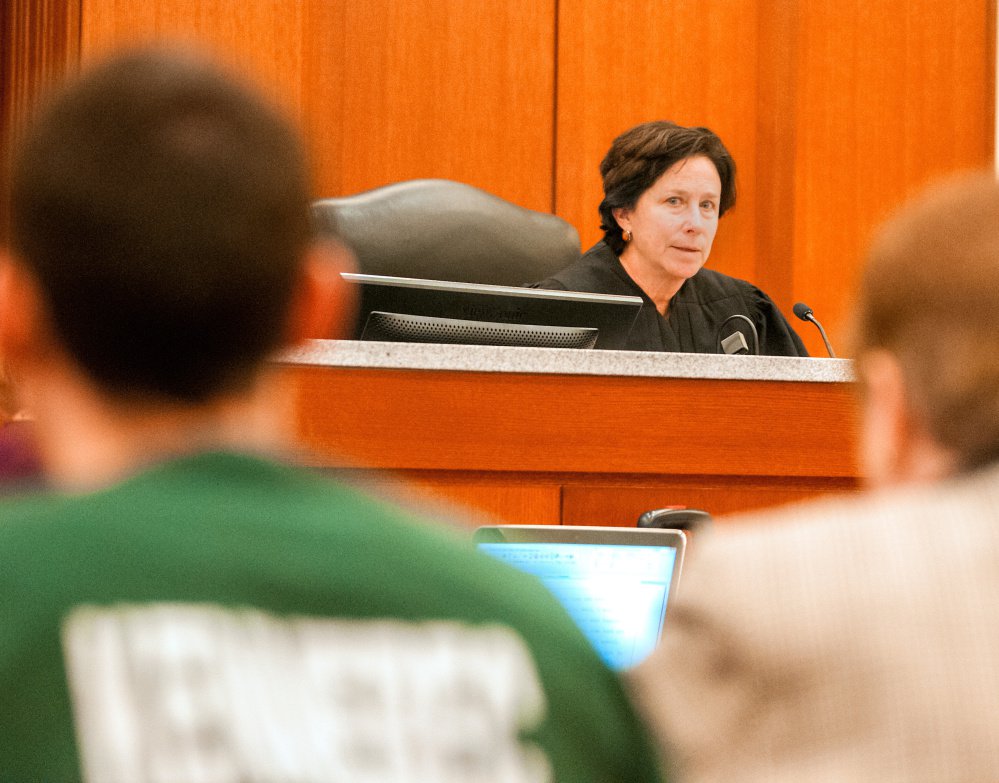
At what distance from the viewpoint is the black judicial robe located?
275cm

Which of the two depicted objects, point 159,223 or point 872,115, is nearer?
point 159,223

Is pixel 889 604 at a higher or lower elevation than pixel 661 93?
lower

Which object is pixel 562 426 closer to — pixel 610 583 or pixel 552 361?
pixel 552 361

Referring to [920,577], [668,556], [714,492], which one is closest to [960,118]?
[714,492]

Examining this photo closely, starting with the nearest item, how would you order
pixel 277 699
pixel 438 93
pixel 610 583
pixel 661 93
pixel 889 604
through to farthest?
pixel 277 699 < pixel 889 604 < pixel 610 583 < pixel 438 93 < pixel 661 93

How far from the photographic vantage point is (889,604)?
65 centimetres

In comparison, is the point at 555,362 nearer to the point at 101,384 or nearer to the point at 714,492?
the point at 714,492

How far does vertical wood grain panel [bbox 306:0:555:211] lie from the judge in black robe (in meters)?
1.10

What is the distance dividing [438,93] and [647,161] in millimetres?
1296

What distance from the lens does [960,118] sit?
4340mm

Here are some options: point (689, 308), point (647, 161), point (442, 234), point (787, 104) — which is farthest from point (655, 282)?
point (787, 104)

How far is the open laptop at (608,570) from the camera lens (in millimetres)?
1349

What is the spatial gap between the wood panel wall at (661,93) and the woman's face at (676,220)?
113 centimetres

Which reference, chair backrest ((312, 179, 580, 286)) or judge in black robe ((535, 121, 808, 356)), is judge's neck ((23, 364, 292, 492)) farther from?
judge in black robe ((535, 121, 808, 356))
